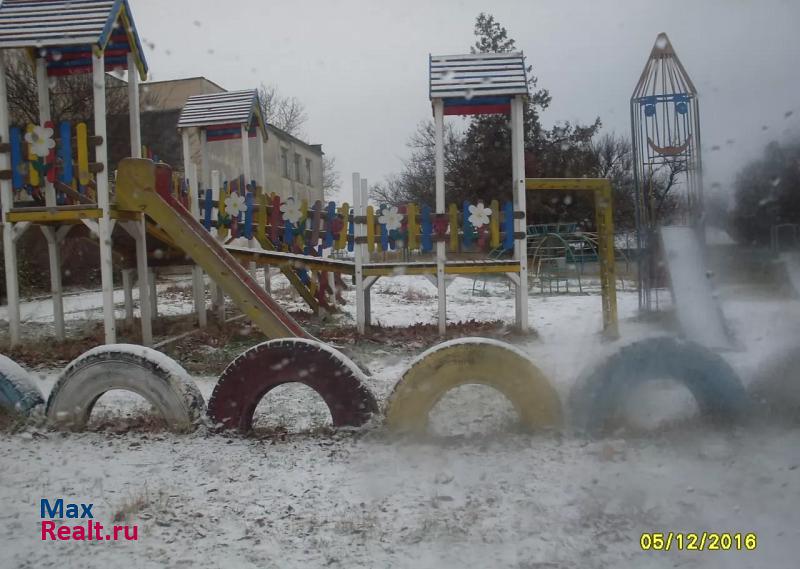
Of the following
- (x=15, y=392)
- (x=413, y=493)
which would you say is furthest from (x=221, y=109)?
(x=413, y=493)

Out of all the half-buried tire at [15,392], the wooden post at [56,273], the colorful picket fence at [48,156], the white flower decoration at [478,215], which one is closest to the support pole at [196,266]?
the colorful picket fence at [48,156]

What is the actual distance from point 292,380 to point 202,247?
276 cm

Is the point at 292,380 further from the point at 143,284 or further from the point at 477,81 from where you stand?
the point at 477,81

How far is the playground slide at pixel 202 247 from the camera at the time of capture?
5.95 m

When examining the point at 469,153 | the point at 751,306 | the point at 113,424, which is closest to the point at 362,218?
the point at 113,424

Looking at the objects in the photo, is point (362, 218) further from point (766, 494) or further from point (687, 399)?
point (766, 494)

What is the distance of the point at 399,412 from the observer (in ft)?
12.8

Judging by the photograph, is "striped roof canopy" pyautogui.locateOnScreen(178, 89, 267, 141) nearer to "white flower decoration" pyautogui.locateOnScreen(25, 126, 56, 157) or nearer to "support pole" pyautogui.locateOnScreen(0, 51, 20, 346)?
"support pole" pyautogui.locateOnScreen(0, 51, 20, 346)

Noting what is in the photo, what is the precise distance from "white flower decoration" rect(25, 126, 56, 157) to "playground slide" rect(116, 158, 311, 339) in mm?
1310

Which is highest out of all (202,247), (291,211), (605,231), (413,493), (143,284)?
(291,211)

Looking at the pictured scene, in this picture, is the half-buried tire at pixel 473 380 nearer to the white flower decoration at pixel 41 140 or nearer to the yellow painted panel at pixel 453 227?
the yellow painted panel at pixel 453 227

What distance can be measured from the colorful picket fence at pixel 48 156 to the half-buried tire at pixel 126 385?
3.94 metres

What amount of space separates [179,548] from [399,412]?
1.62 meters

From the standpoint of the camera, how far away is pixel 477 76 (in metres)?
8.83
